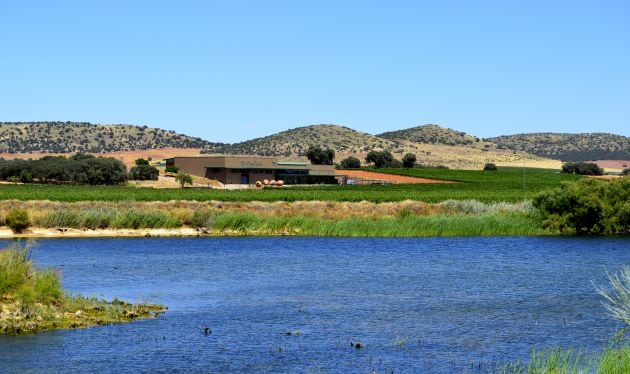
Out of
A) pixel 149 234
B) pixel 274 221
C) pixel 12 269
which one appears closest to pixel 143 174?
pixel 149 234

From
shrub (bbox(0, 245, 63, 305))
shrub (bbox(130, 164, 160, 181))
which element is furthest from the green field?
shrub (bbox(0, 245, 63, 305))

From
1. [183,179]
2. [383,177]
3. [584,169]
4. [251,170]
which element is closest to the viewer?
[183,179]

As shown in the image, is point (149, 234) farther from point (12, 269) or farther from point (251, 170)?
point (251, 170)

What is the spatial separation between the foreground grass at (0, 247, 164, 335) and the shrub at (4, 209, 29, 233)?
122 ft

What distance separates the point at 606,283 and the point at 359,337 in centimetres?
1740

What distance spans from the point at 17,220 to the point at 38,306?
39624mm

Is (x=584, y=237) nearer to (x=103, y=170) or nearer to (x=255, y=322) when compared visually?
(x=255, y=322)

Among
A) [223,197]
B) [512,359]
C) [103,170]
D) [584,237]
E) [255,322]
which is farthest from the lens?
[103,170]

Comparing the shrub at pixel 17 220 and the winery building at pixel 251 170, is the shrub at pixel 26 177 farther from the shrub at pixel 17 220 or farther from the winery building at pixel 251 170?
the shrub at pixel 17 220

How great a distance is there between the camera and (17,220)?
67500 millimetres

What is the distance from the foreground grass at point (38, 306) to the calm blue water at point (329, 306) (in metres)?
0.83

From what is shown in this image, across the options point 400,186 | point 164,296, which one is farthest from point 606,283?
point 400,186

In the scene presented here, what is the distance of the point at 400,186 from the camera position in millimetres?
127812

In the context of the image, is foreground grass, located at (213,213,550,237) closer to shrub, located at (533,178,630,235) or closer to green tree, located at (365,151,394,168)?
shrub, located at (533,178,630,235)
